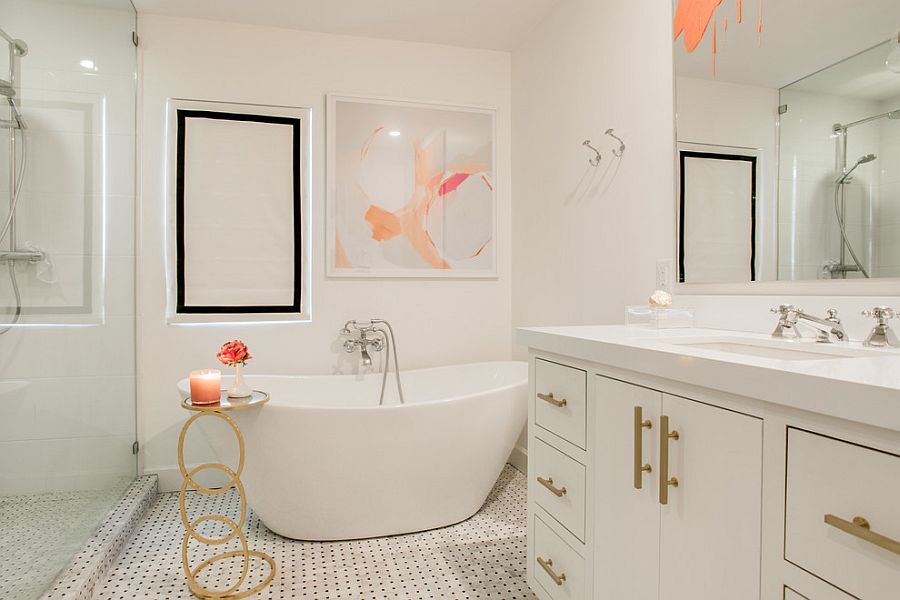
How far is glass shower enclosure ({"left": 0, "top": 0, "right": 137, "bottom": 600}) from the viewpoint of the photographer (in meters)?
1.46

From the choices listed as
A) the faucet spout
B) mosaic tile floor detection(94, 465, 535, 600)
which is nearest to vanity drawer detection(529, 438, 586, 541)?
mosaic tile floor detection(94, 465, 535, 600)

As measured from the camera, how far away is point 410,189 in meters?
3.07

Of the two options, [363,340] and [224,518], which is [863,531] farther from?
[363,340]

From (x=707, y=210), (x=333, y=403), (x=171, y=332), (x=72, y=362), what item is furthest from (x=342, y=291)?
(x=707, y=210)

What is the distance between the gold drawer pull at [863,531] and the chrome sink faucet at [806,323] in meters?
0.67

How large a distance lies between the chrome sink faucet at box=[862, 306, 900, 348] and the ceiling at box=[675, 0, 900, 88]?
619mm

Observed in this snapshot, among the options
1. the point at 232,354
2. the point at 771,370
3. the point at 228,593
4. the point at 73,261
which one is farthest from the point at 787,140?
the point at 73,261

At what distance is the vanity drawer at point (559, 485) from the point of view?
1.42 metres

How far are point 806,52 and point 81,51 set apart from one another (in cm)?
238

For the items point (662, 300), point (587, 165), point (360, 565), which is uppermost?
point (587, 165)

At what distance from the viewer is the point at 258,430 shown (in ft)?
6.46

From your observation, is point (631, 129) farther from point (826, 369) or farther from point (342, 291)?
point (342, 291)

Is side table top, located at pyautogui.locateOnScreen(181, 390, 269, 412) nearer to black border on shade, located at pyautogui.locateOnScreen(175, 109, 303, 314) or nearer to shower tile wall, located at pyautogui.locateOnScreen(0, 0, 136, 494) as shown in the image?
shower tile wall, located at pyautogui.locateOnScreen(0, 0, 136, 494)

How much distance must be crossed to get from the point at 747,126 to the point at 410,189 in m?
1.88
